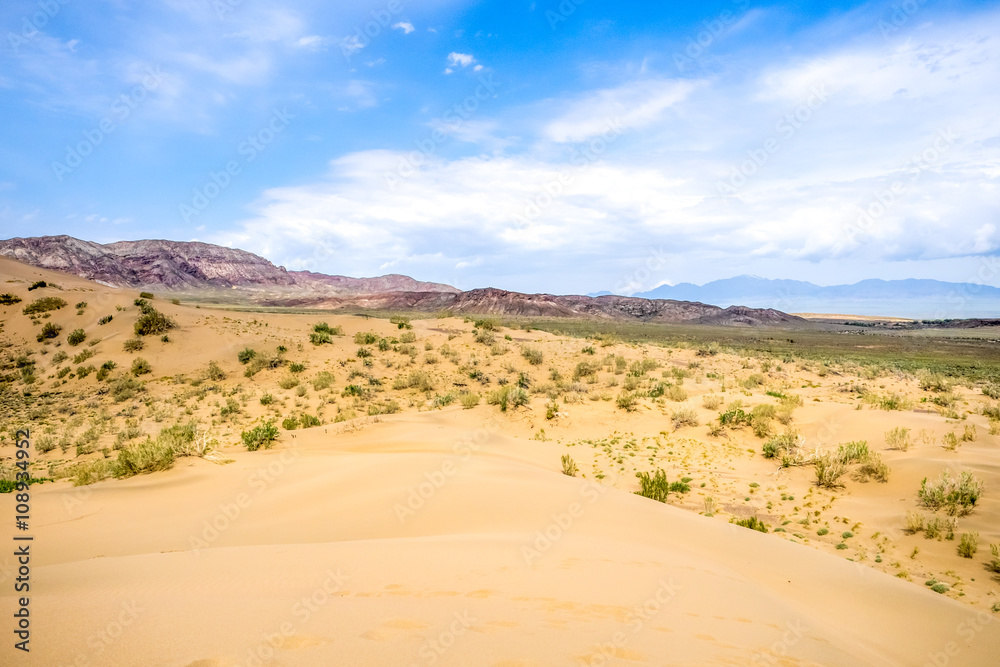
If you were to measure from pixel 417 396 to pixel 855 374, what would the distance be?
77.1 ft

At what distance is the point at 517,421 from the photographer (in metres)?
14.2

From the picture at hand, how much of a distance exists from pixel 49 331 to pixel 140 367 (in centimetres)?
1083

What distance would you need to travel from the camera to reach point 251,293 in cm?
12438

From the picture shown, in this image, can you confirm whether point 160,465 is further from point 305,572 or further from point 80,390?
point 80,390

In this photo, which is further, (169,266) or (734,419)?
(169,266)

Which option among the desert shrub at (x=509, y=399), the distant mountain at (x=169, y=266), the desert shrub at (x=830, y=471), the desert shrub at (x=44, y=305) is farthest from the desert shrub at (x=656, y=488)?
the distant mountain at (x=169, y=266)

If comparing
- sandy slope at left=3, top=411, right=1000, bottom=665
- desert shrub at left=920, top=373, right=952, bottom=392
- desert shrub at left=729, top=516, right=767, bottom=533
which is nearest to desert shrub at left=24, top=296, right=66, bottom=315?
sandy slope at left=3, top=411, right=1000, bottom=665

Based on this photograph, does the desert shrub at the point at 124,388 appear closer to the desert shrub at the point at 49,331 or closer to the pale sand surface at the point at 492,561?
the pale sand surface at the point at 492,561

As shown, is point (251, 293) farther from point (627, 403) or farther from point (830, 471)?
point (830, 471)

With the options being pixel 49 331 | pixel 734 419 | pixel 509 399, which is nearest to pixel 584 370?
pixel 509 399

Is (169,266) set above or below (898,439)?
above

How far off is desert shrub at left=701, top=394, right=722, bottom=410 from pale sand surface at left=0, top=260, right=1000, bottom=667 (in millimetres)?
2504

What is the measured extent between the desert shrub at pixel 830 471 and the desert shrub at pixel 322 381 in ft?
57.0

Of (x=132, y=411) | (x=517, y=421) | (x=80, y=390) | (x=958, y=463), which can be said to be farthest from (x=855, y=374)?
(x=80, y=390)
